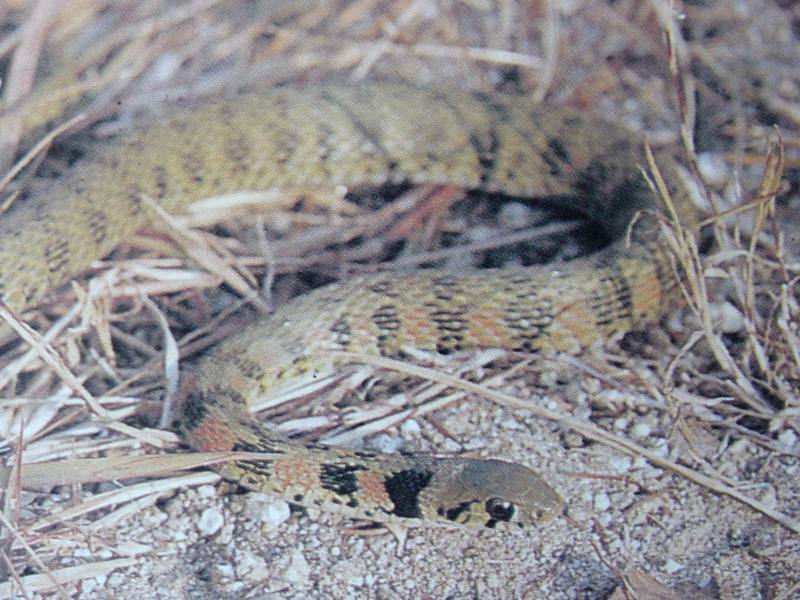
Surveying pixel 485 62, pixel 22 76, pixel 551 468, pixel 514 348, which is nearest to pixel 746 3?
pixel 485 62

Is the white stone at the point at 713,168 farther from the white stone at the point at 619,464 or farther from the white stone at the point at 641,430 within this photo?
the white stone at the point at 619,464

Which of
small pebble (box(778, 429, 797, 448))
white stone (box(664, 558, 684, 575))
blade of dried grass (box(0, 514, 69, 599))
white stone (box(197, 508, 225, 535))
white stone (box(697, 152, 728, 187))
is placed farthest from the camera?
white stone (box(697, 152, 728, 187))

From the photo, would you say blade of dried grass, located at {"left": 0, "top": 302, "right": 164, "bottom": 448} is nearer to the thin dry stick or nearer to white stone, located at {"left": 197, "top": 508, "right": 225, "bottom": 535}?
white stone, located at {"left": 197, "top": 508, "right": 225, "bottom": 535}

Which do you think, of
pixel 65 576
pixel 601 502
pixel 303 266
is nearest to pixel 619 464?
pixel 601 502

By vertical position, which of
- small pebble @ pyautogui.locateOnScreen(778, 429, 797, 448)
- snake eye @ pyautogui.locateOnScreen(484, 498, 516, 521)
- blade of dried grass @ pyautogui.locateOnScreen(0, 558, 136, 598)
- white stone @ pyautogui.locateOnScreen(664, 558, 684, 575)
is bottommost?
white stone @ pyautogui.locateOnScreen(664, 558, 684, 575)

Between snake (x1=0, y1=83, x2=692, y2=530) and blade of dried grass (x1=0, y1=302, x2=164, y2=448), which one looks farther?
snake (x1=0, y1=83, x2=692, y2=530)

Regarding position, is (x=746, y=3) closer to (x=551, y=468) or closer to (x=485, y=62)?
(x=485, y=62)

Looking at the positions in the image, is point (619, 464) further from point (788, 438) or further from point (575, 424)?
point (788, 438)

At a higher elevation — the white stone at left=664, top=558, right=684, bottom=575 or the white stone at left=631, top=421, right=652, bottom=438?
the white stone at left=631, top=421, right=652, bottom=438

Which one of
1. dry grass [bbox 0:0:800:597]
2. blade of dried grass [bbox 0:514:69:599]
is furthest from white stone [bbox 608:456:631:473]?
blade of dried grass [bbox 0:514:69:599]
